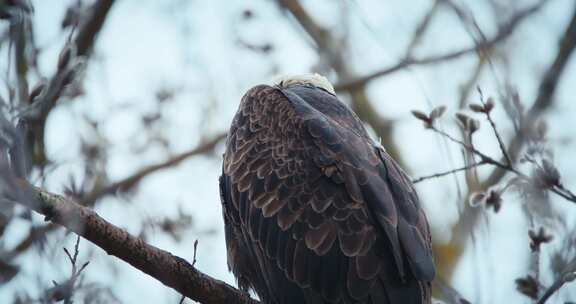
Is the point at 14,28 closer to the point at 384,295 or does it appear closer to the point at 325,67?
the point at 384,295

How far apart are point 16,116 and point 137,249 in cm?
119

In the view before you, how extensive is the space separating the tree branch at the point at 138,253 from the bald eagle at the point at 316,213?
344mm

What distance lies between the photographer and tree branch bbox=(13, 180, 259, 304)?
3.74m

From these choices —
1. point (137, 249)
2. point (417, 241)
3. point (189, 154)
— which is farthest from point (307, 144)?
point (189, 154)

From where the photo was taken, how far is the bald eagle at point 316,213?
4.34 metres

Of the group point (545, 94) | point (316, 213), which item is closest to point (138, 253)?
point (316, 213)

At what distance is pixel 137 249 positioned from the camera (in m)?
4.08

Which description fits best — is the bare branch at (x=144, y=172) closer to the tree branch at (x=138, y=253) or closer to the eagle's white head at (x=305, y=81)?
the eagle's white head at (x=305, y=81)

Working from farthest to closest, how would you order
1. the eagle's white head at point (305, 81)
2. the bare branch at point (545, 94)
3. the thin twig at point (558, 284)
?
1. the eagle's white head at point (305, 81)
2. the bare branch at point (545, 94)
3. the thin twig at point (558, 284)

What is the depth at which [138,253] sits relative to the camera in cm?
409

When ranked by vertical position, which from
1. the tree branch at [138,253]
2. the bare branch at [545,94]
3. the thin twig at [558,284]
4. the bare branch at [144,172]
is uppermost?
the bare branch at [144,172]

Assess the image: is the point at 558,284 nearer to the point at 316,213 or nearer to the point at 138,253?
the point at 316,213

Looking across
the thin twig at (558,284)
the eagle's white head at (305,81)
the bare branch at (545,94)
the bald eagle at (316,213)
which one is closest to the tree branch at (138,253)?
the bald eagle at (316,213)

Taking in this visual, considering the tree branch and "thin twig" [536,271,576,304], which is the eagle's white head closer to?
the tree branch
